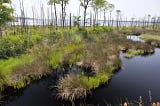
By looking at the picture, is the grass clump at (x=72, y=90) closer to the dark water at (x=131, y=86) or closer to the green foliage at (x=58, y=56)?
the dark water at (x=131, y=86)

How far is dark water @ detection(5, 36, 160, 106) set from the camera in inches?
357

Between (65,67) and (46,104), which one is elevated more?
(65,67)

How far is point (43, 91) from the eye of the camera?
33.8 feet

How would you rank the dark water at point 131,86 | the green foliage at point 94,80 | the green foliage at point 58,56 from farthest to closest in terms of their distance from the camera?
the green foliage at point 58,56 < the green foliage at point 94,80 < the dark water at point 131,86

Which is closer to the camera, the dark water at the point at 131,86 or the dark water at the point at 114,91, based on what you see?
the dark water at the point at 114,91

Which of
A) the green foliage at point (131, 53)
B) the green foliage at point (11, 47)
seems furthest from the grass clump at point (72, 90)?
the green foliage at point (131, 53)

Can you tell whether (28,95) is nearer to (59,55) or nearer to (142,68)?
(59,55)

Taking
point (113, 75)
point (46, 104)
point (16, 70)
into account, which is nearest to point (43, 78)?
point (16, 70)

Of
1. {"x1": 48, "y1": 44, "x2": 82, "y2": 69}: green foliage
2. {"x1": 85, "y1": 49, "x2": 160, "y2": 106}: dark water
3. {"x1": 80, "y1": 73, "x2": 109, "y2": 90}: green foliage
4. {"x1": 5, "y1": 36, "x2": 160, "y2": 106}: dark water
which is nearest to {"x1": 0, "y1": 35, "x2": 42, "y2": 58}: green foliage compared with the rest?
{"x1": 48, "y1": 44, "x2": 82, "y2": 69}: green foliage

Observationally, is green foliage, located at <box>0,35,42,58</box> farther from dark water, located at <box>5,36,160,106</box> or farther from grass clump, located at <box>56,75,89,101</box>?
grass clump, located at <box>56,75,89,101</box>

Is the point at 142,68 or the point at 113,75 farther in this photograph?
the point at 142,68

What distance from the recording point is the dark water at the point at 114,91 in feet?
29.8

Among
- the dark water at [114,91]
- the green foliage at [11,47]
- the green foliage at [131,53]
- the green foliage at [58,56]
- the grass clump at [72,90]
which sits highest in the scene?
the green foliage at [11,47]

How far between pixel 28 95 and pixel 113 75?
626cm
